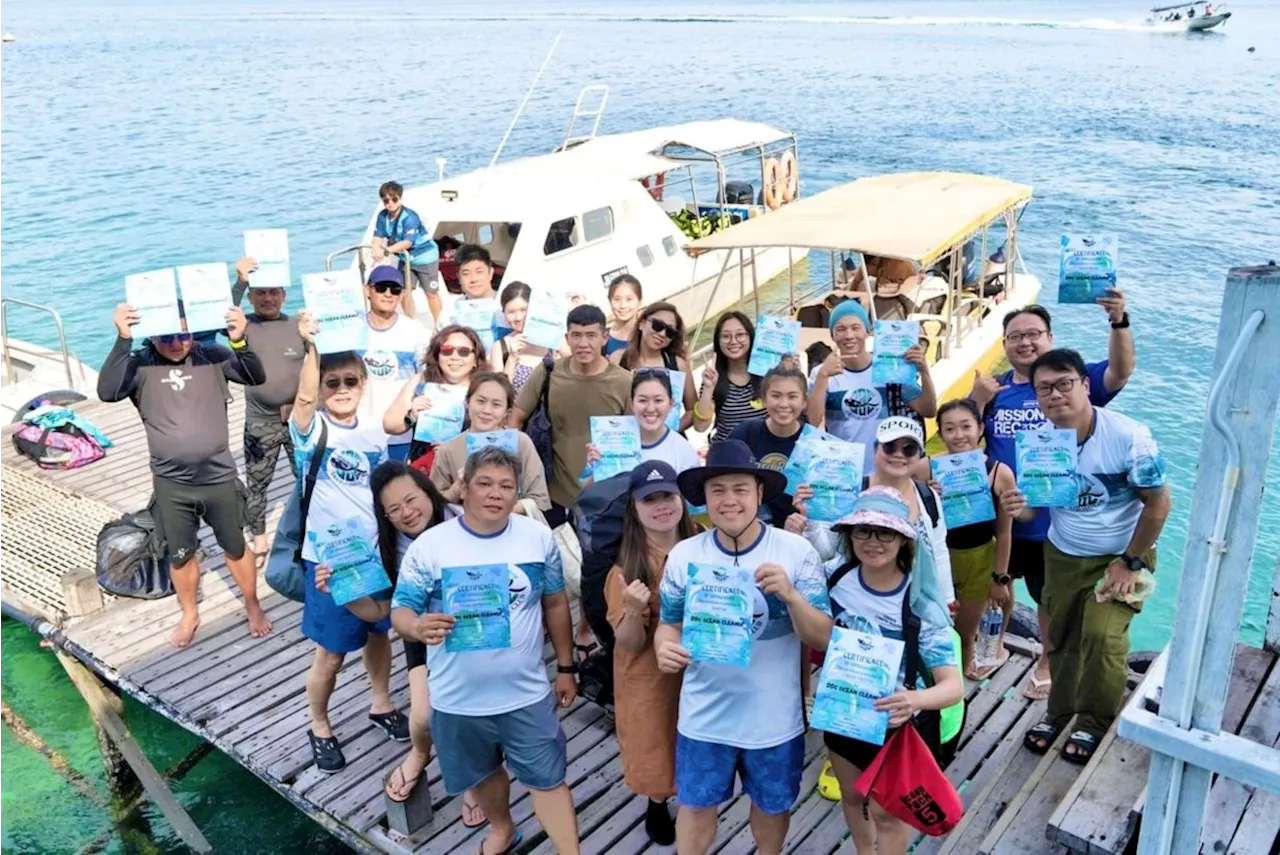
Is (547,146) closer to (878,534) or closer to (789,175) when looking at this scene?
(789,175)

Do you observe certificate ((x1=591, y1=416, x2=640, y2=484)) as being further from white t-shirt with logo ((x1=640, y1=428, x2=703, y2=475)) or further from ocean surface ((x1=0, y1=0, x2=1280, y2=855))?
ocean surface ((x1=0, y1=0, x2=1280, y2=855))

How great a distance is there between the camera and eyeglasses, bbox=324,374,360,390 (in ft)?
18.0

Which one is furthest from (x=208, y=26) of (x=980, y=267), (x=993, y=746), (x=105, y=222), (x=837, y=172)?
(x=993, y=746)

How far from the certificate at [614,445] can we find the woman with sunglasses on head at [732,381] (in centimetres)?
138

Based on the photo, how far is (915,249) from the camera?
10078 millimetres

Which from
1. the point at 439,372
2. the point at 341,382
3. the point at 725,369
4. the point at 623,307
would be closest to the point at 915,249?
the point at 623,307

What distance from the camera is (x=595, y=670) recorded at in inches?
239

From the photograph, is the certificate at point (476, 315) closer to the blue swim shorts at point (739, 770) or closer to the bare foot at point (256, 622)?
the bare foot at point (256, 622)

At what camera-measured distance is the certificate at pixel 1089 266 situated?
5598mm

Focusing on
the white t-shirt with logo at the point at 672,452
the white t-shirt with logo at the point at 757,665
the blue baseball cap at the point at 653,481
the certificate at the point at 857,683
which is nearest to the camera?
the certificate at the point at 857,683

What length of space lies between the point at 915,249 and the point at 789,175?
32.5 ft

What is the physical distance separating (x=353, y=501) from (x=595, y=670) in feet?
5.95

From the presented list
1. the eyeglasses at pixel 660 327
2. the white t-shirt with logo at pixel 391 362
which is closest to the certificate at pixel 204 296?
the white t-shirt with logo at pixel 391 362

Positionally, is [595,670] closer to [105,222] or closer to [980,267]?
[980,267]
